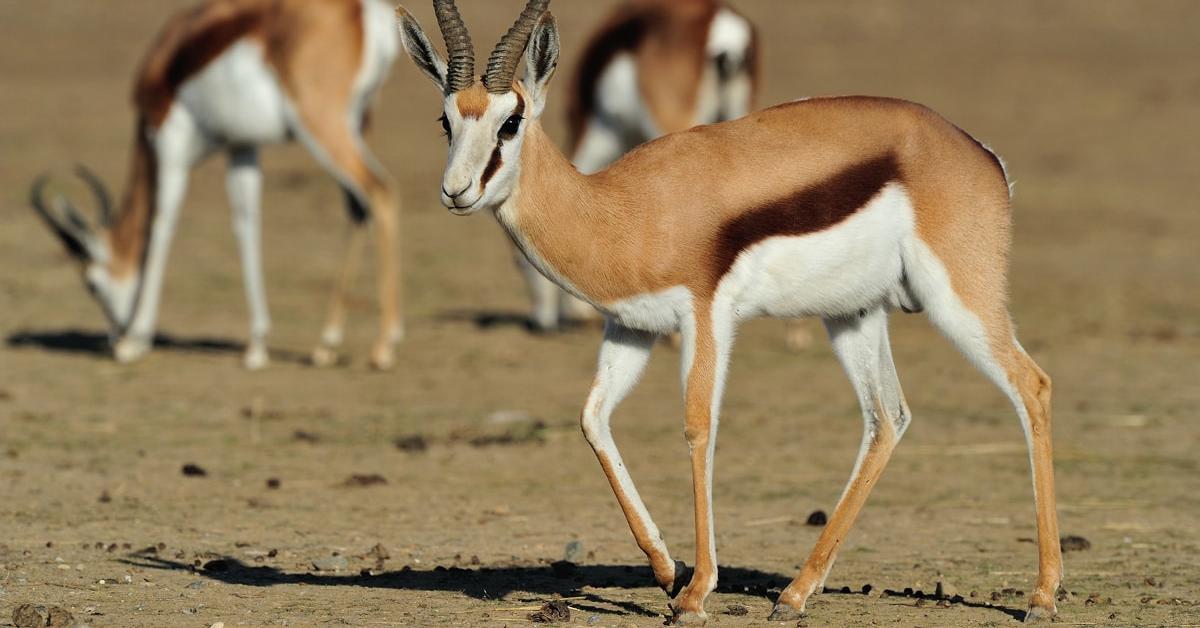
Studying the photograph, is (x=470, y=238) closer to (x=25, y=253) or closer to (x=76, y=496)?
(x=25, y=253)

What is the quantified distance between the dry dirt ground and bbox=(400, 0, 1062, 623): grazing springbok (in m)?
0.63

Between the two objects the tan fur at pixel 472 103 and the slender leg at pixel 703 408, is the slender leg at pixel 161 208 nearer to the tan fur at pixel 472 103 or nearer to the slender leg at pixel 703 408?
the tan fur at pixel 472 103

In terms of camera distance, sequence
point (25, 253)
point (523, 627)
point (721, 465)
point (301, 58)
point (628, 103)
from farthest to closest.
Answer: point (25, 253)
point (628, 103)
point (301, 58)
point (721, 465)
point (523, 627)

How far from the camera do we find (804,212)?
21.1 feet

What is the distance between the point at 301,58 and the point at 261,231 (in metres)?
6.73

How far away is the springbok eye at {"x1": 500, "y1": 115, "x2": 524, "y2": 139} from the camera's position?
619 cm

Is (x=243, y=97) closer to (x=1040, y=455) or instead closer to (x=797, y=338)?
(x=797, y=338)

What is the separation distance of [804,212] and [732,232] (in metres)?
0.27

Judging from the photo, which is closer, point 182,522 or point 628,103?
point 182,522

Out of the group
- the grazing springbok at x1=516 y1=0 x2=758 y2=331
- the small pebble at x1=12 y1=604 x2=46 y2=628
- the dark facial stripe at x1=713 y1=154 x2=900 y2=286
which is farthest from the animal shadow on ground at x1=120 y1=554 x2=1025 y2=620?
the grazing springbok at x1=516 y1=0 x2=758 y2=331

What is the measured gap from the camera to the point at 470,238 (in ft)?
61.4

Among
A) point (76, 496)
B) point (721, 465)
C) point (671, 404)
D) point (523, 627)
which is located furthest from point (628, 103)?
point (523, 627)

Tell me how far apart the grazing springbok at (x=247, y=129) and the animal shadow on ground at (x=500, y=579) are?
17.5ft

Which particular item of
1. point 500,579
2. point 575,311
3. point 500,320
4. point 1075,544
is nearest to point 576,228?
point 500,579
